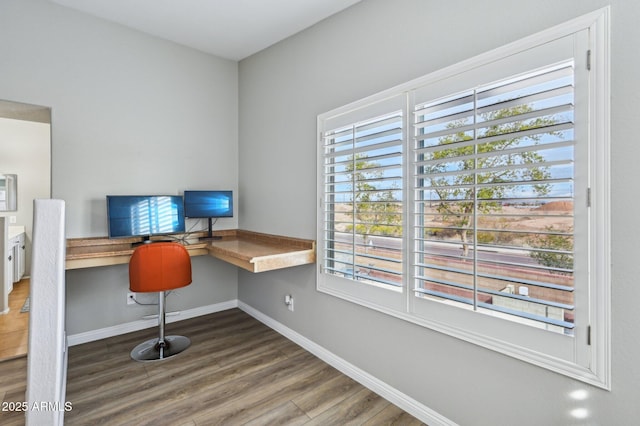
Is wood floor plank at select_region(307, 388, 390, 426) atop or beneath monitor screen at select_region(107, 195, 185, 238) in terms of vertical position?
beneath

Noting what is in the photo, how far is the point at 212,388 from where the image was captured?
219 cm

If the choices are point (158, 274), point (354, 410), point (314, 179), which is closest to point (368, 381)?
point (354, 410)

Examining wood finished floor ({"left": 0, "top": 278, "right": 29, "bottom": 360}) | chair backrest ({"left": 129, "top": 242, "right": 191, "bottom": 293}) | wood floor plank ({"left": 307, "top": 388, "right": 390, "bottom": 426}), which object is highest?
chair backrest ({"left": 129, "top": 242, "right": 191, "bottom": 293})

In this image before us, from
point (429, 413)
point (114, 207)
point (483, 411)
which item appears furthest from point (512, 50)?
point (114, 207)

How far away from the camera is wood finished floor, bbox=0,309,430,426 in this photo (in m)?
1.89

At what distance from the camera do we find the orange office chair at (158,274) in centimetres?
247

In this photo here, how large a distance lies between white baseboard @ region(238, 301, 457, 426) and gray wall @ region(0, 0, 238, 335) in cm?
121

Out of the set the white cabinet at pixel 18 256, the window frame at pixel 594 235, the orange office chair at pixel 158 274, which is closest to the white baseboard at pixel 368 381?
the window frame at pixel 594 235

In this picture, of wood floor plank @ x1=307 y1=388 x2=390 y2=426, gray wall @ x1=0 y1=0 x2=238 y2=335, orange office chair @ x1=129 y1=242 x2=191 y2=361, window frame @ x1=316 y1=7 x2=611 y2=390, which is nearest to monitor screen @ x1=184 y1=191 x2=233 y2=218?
gray wall @ x1=0 y1=0 x2=238 y2=335

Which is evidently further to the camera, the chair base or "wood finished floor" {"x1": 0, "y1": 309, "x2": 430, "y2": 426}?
the chair base

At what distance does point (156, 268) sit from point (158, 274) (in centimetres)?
5

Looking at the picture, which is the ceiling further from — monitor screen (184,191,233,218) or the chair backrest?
the chair backrest

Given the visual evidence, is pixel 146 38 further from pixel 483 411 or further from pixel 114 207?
pixel 483 411

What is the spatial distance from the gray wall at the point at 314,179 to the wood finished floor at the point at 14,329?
1966mm
